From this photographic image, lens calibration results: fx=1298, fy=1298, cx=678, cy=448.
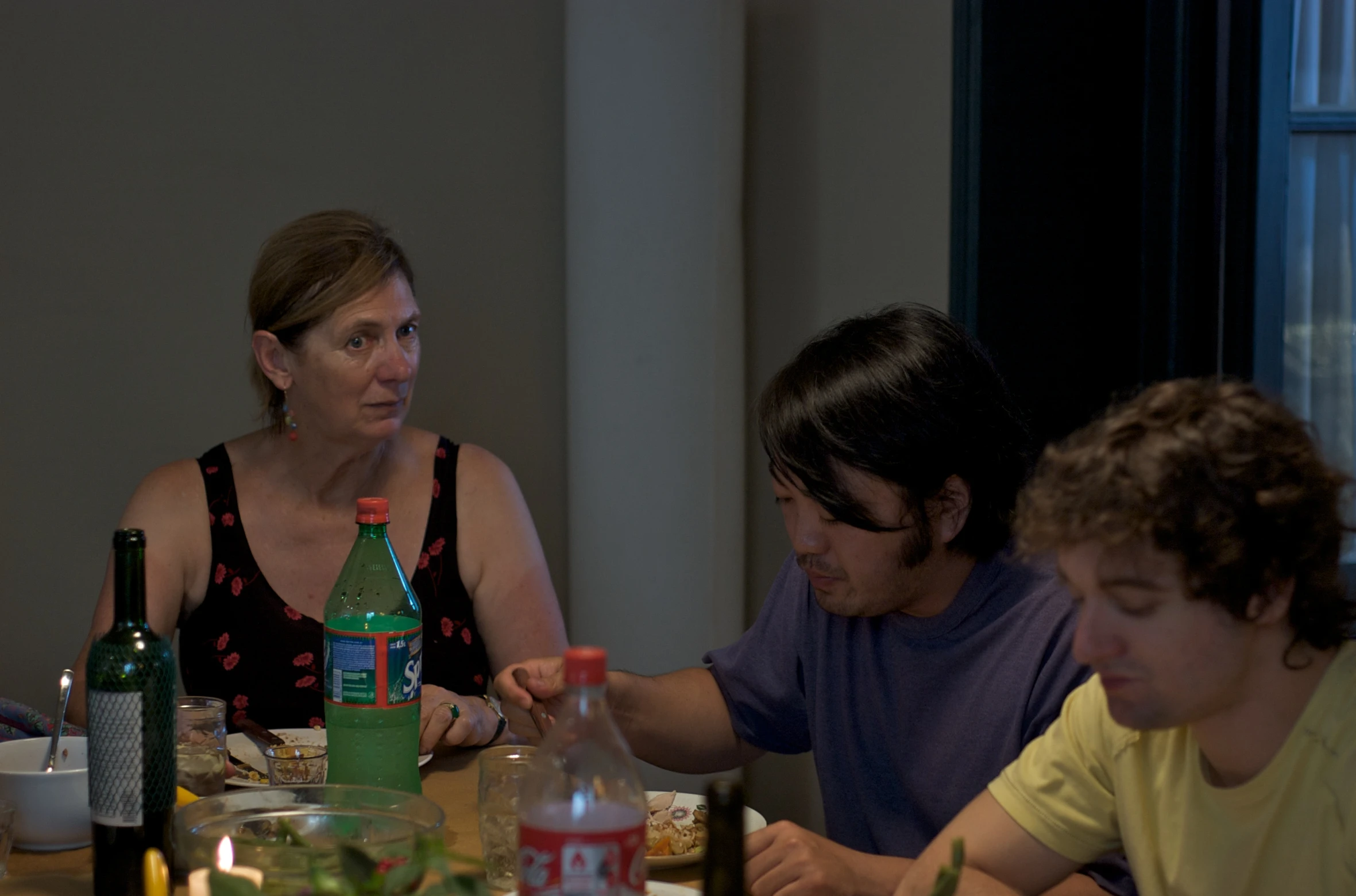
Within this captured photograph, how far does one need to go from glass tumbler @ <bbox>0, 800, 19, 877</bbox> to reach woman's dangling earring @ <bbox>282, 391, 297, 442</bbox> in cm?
102

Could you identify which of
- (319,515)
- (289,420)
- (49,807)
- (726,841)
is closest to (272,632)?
(319,515)

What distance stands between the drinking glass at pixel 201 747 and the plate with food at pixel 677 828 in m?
0.44

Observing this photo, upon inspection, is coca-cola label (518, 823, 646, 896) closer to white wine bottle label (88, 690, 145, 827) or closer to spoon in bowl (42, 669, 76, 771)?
white wine bottle label (88, 690, 145, 827)

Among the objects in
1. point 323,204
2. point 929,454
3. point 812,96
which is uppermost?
point 812,96

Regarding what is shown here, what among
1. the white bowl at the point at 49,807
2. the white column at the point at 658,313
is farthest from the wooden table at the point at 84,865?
the white column at the point at 658,313

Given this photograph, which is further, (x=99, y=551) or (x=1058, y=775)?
(x=99, y=551)

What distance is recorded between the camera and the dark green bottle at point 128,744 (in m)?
1.06

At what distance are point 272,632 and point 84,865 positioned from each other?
0.78 m

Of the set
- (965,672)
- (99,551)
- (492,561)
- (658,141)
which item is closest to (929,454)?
(965,672)

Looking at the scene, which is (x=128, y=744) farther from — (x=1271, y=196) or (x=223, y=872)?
(x=1271, y=196)

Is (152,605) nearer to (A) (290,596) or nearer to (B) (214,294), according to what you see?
(A) (290,596)

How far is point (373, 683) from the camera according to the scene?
4.11 feet

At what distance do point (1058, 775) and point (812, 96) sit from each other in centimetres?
191

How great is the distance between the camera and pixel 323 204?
2.85 metres
